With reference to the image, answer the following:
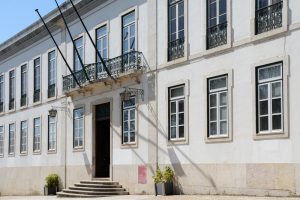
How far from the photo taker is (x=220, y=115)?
17.2 meters

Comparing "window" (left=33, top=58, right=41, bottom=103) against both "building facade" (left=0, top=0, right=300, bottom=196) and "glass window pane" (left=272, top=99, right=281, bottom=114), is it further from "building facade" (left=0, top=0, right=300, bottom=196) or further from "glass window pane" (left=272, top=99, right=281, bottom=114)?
"glass window pane" (left=272, top=99, right=281, bottom=114)

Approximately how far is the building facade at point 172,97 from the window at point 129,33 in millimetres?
43

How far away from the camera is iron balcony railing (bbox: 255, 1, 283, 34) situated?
1530 centimetres

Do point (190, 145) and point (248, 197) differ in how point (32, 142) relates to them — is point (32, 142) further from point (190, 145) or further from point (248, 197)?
point (248, 197)

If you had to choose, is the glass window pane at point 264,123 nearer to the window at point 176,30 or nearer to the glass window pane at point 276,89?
the glass window pane at point 276,89

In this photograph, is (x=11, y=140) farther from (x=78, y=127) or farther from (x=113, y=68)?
(x=113, y=68)

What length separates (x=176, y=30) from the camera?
19406 mm

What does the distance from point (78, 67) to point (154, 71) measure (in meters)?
6.45

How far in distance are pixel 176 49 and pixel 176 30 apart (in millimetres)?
639

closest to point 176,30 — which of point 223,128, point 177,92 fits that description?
point 177,92

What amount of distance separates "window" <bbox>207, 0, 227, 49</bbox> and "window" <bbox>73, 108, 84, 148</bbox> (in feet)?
30.6

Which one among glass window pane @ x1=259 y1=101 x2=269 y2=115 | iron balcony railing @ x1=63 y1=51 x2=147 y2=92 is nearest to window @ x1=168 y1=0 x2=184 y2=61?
iron balcony railing @ x1=63 y1=51 x2=147 y2=92

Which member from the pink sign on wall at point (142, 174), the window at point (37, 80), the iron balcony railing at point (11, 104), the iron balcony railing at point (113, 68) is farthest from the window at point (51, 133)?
the pink sign on wall at point (142, 174)

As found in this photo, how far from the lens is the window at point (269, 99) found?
49.8 ft
